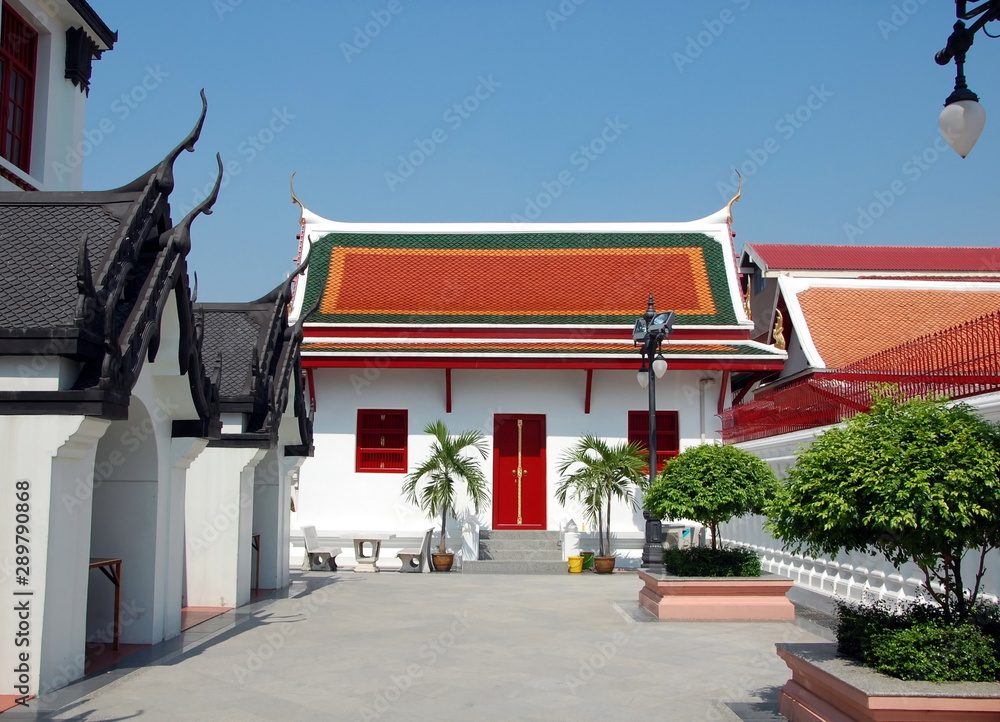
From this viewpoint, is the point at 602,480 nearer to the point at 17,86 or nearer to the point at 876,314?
the point at 876,314

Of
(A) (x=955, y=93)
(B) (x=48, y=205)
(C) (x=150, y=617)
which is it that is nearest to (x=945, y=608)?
(A) (x=955, y=93)

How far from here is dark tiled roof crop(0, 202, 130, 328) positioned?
7371 mm

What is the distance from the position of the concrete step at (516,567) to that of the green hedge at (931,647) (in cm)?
1312

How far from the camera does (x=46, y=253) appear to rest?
8.05m

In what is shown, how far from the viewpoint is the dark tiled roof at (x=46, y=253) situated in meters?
7.37

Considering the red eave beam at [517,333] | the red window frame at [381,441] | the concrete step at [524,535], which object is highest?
the red eave beam at [517,333]

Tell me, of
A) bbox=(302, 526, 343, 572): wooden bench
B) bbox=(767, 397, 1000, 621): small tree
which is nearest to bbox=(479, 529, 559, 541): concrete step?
bbox=(302, 526, 343, 572): wooden bench

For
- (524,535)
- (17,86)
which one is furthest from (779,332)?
(17,86)

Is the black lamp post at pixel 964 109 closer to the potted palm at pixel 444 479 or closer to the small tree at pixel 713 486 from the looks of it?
the small tree at pixel 713 486

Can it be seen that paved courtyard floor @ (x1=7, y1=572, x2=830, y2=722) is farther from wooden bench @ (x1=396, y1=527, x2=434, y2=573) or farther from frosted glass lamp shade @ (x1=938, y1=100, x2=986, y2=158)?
wooden bench @ (x1=396, y1=527, x2=434, y2=573)

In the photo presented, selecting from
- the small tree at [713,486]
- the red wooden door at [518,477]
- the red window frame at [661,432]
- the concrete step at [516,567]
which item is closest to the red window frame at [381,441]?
the red wooden door at [518,477]

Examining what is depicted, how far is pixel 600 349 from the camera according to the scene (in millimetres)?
20359

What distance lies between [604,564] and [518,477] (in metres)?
3.12

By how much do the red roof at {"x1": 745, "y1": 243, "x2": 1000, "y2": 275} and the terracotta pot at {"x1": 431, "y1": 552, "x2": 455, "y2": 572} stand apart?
71.0ft
